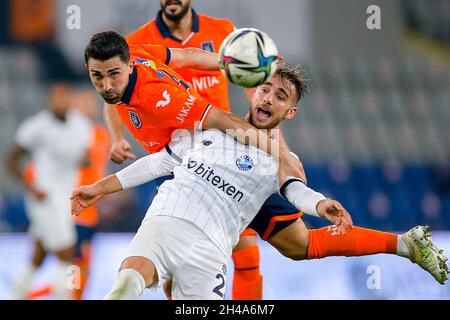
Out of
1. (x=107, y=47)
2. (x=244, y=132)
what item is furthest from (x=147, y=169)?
(x=107, y=47)

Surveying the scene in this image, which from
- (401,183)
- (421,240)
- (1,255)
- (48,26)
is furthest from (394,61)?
(421,240)

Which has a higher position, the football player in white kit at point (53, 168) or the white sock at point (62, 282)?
the football player in white kit at point (53, 168)

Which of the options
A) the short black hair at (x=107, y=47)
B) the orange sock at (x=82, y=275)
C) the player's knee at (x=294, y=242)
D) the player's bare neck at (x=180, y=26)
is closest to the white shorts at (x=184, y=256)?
the player's knee at (x=294, y=242)

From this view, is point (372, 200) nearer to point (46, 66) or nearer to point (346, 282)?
point (346, 282)

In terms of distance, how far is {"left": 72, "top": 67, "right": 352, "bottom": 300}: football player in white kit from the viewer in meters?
4.96

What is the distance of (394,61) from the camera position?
15.3 m

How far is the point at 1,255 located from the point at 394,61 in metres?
8.15

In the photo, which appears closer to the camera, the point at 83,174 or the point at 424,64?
the point at 83,174

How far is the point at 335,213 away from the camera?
4.94 meters

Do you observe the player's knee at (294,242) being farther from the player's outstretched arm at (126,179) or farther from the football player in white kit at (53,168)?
the football player in white kit at (53,168)

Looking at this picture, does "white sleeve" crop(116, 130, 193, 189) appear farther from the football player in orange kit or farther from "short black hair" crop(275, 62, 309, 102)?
"short black hair" crop(275, 62, 309, 102)

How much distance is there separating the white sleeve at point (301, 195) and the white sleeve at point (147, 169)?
0.72m

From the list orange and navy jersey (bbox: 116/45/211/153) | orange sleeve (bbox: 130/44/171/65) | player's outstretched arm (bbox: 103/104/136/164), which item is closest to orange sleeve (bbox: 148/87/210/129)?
orange and navy jersey (bbox: 116/45/211/153)

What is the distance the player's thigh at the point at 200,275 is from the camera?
16.5 feet
